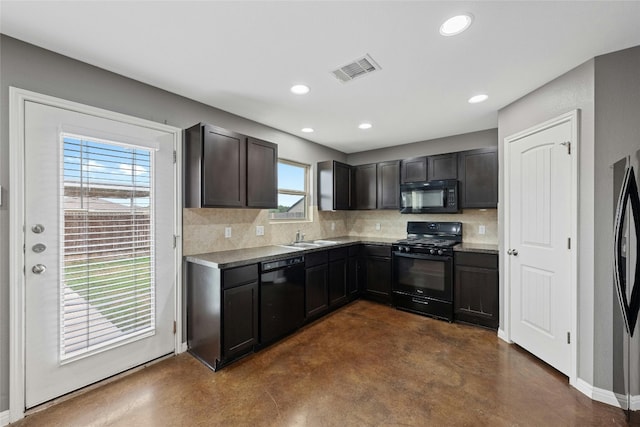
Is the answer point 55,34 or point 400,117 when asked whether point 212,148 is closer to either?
point 55,34

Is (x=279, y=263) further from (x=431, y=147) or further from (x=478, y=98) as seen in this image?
(x=431, y=147)

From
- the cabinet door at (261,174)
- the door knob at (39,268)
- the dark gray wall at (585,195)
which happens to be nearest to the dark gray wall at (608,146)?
the dark gray wall at (585,195)

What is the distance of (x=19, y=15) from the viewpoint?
156cm

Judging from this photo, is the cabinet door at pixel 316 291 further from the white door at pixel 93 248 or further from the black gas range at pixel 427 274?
the white door at pixel 93 248

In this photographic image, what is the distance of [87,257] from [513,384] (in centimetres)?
346

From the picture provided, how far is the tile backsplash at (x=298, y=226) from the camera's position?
9.16ft

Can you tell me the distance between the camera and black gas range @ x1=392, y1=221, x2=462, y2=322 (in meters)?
3.37

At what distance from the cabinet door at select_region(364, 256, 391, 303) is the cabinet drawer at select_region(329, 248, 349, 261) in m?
0.46

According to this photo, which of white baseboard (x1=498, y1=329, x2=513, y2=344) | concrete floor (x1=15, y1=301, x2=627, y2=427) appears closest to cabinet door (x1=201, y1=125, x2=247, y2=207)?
concrete floor (x1=15, y1=301, x2=627, y2=427)

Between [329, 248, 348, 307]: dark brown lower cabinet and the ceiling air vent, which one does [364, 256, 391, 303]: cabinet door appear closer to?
[329, 248, 348, 307]: dark brown lower cabinet

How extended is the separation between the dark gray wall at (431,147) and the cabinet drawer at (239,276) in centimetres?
320

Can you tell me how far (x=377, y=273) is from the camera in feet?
13.2

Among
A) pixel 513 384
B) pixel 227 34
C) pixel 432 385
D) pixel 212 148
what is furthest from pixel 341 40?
pixel 513 384

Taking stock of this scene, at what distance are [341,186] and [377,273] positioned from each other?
1.50 metres
